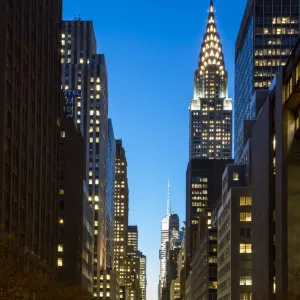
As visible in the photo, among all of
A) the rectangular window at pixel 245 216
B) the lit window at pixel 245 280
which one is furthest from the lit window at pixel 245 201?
the lit window at pixel 245 280

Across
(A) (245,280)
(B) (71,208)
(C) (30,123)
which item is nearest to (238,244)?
(A) (245,280)

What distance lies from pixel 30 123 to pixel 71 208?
72313mm

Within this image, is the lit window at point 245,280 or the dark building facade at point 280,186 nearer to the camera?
the dark building facade at point 280,186

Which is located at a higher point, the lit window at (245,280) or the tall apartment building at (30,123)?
the tall apartment building at (30,123)

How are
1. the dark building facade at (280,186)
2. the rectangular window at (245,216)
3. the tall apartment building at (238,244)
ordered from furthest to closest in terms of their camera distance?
the rectangular window at (245,216), the tall apartment building at (238,244), the dark building facade at (280,186)

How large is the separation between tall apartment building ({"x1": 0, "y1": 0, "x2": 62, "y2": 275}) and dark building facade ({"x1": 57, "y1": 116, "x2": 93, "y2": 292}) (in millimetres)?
41337

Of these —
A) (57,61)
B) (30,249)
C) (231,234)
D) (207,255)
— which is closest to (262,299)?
(30,249)

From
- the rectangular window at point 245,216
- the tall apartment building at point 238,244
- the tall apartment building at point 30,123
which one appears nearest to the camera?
the tall apartment building at point 30,123

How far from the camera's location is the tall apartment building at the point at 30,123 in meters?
77.8

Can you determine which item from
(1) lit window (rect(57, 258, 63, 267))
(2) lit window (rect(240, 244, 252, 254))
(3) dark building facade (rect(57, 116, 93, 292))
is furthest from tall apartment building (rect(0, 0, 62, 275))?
(2) lit window (rect(240, 244, 252, 254))

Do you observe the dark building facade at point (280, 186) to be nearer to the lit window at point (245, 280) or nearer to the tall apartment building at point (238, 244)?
the lit window at point (245, 280)

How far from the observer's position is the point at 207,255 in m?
196

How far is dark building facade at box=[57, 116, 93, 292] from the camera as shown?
157250mm

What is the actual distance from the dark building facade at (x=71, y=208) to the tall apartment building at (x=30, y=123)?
41.3 m
